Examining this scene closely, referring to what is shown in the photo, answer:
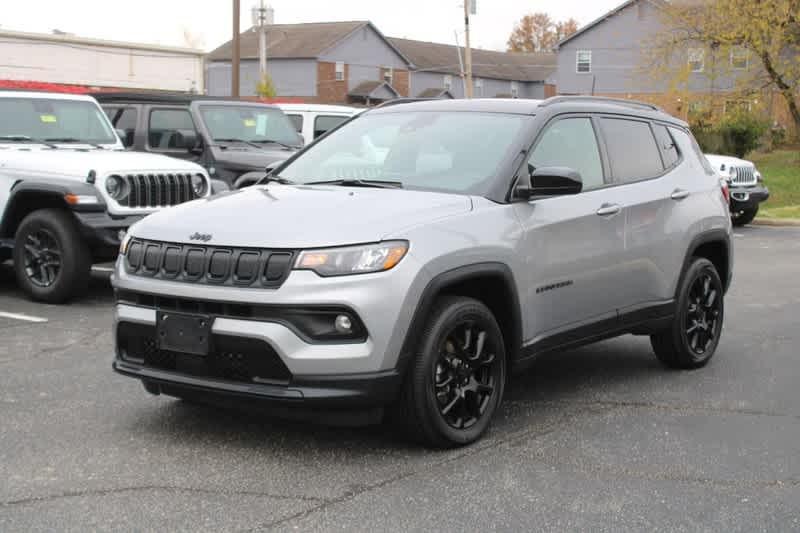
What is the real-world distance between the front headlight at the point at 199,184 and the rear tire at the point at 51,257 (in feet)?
4.09

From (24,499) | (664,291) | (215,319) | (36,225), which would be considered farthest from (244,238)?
(36,225)

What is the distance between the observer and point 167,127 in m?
13.5

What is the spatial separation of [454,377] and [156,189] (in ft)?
18.1

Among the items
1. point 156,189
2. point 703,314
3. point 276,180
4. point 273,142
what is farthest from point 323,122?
point 276,180

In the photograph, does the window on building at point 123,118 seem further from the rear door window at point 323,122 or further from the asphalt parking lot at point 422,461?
the asphalt parking lot at point 422,461

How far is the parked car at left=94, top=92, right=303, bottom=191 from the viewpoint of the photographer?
13.3m

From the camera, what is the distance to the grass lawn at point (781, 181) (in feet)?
79.7

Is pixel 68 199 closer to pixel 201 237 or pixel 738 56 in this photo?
pixel 201 237

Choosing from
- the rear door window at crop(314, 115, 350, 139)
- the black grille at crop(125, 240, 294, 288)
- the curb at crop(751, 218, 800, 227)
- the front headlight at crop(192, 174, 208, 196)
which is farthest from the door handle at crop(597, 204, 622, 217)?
the curb at crop(751, 218, 800, 227)

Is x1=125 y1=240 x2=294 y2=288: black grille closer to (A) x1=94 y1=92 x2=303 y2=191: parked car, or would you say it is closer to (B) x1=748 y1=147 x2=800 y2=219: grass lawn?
(A) x1=94 y1=92 x2=303 y2=191: parked car

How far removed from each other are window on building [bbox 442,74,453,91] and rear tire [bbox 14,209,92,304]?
6990 centimetres

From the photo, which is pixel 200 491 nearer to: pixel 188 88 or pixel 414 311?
pixel 414 311

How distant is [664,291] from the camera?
6941mm

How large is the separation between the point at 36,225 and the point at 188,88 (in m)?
24.1
